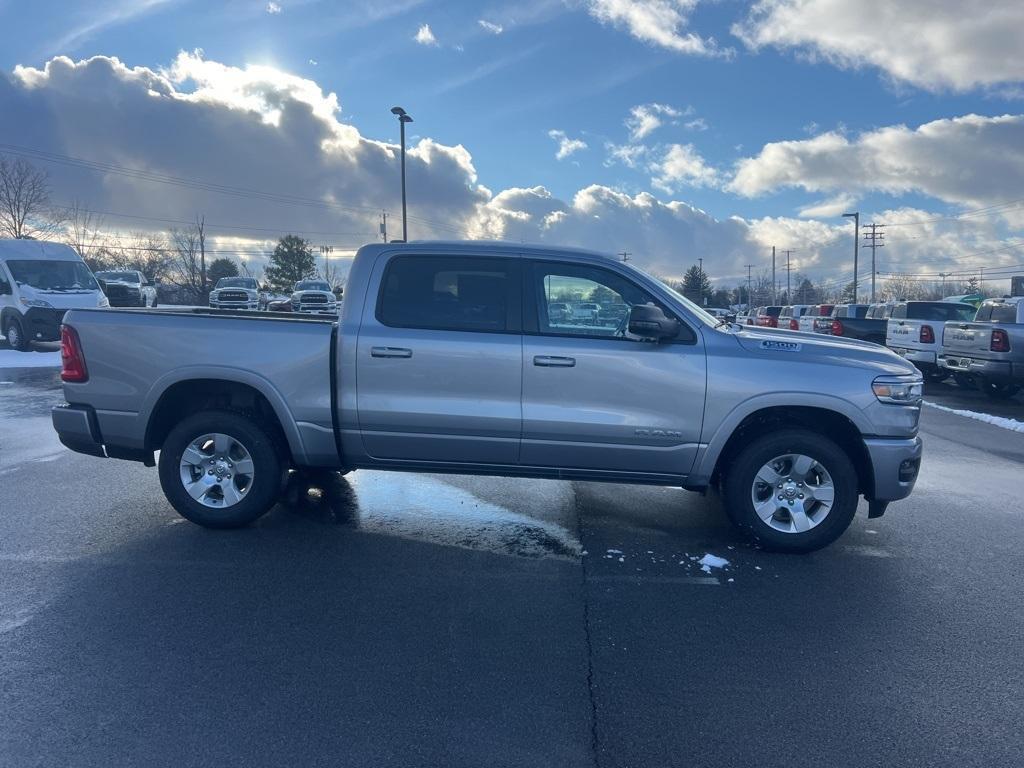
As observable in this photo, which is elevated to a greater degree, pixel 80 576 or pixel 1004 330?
pixel 1004 330

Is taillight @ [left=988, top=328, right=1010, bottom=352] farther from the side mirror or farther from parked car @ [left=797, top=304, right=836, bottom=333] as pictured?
the side mirror

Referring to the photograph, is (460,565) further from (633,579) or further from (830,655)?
(830,655)

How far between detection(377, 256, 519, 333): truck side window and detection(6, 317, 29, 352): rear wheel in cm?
1574

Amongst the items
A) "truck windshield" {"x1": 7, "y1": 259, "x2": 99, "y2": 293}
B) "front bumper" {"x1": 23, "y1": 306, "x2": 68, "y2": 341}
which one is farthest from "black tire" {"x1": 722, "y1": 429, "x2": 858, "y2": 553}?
"truck windshield" {"x1": 7, "y1": 259, "x2": 99, "y2": 293}

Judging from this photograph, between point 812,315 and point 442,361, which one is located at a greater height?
point 812,315

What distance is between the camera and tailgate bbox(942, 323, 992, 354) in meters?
12.8

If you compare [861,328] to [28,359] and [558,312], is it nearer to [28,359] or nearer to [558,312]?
[558,312]

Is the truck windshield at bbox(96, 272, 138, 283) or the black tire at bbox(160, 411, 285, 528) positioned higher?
the truck windshield at bbox(96, 272, 138, 283)

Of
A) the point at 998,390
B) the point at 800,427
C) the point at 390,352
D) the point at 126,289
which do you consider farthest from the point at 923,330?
the point at 126,289

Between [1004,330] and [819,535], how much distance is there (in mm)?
9969

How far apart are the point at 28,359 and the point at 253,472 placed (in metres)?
13.9

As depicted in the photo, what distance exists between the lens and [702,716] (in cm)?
308

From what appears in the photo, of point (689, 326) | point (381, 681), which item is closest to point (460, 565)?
point (381, 681)

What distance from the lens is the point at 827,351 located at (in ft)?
16.2
